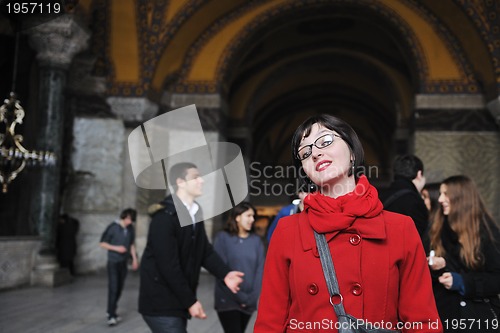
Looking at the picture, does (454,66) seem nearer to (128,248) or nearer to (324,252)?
(128,248)

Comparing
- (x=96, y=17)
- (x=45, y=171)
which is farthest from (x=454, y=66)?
(x=45, y=171)

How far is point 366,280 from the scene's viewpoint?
1350 mm

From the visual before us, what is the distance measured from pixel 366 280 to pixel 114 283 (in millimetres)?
4504

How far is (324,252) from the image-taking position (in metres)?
1.37

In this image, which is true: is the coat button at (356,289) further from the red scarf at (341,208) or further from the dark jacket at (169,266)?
the dark jacket at (169,266)

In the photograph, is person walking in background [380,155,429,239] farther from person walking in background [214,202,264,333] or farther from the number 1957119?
the number 1957119

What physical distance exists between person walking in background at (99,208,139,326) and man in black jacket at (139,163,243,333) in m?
2.63

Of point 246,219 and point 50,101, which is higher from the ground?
point 50,101

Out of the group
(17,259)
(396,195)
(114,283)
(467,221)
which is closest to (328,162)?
(467,221)

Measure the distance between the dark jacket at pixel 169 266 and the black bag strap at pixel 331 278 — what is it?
1433 millimetres

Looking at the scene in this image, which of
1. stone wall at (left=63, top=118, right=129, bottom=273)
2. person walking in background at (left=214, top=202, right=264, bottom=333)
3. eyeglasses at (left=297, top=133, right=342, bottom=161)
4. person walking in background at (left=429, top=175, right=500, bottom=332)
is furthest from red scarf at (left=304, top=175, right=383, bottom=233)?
stone wall at (left=63, top=118, right=129, bottom=273)

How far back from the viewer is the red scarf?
1.36m

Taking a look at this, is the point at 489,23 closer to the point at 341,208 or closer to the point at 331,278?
the point at 341,208

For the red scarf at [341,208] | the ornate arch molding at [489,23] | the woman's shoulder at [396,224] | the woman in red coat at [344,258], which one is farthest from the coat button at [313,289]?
the ornate arch molding at [489,23]
